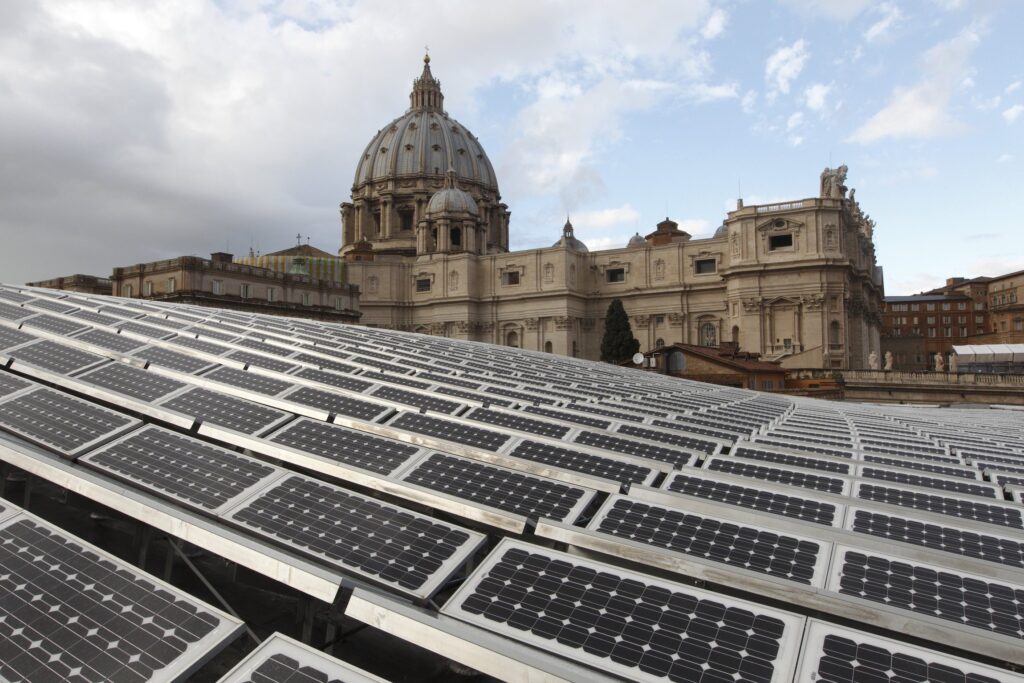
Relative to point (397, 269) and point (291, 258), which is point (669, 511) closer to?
point (397, 269)

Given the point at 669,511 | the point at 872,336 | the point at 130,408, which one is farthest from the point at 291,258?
the point at 669,511

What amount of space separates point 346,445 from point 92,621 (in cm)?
444

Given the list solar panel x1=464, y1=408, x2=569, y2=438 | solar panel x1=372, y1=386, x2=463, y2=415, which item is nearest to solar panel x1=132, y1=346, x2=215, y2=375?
solar panel x1=372, y1=386, x2=463, y2=415

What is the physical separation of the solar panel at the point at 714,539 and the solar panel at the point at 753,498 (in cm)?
80

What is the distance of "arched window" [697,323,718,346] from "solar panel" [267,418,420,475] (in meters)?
76.5

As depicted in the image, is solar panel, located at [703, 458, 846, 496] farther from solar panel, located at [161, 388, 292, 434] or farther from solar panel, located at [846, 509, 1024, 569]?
solar panel, located at [161, 388, 292, 434]

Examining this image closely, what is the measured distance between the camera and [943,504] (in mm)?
8820

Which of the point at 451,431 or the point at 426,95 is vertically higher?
the point at 426,95

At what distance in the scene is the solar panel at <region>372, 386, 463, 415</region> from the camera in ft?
40.9

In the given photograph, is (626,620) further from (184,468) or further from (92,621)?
(184,468)

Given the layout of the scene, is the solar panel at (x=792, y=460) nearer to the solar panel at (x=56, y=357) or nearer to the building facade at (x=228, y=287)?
the solar panel at (x=56, y=357)

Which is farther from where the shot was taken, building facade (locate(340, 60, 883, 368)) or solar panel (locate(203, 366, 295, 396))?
building facade (locate(340, 60, 883, 368))

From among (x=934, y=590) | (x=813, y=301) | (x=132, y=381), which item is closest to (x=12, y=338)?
(x=132, y=381)

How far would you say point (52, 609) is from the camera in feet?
17.9
